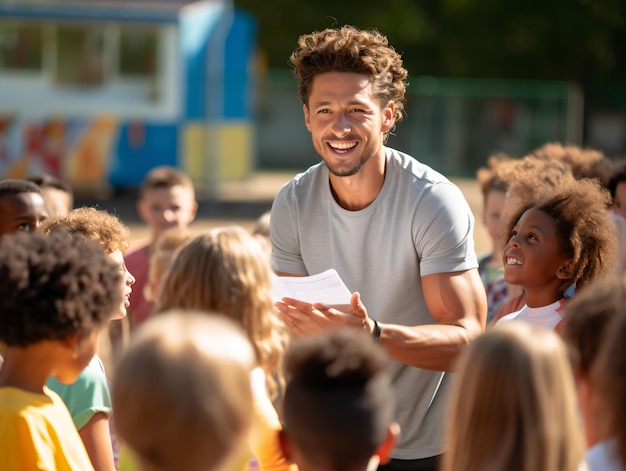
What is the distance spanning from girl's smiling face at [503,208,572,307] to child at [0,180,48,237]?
2.16 meters

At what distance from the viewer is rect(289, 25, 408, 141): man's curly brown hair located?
4387mm

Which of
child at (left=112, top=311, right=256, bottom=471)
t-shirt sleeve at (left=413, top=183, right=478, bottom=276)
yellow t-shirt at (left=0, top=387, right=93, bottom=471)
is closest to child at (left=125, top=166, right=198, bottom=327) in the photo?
t-shirt sleeve at (left=413, top=183, right=478, bottom=276)

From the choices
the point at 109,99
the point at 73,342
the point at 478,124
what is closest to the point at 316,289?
the point at 73,342

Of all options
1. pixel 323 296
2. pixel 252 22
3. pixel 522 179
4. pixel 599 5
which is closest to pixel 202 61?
pixel 252 22

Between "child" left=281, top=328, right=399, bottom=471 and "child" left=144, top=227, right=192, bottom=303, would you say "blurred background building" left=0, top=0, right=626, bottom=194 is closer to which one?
"child" left=144, top=227, right=192, bottom=303

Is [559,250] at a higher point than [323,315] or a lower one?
higher

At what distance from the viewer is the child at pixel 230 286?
3.30m

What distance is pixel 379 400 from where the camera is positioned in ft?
A: 8.44

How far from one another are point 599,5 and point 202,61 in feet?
46.6

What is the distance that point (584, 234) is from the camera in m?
4.45

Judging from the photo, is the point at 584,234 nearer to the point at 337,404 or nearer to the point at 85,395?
the point at 85,395

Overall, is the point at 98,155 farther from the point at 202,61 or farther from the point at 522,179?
the point at 522,179

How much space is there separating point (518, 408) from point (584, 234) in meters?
2.16

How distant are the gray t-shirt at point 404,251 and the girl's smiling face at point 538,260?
31 centimetres
